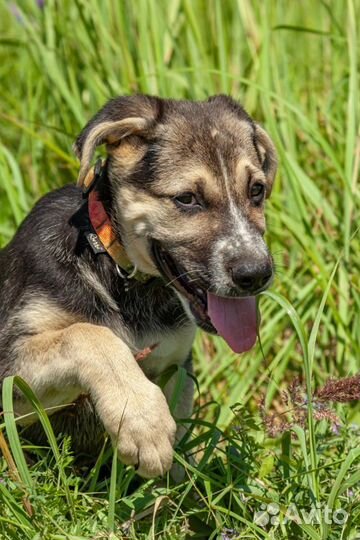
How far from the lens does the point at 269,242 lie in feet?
17.3

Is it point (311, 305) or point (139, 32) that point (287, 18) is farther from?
point (311, 305)

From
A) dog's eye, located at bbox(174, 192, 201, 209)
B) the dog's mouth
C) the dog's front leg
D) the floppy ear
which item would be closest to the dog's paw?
the dog's front leg

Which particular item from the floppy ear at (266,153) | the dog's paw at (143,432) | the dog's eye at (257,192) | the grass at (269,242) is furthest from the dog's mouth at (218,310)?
the floppy ear at (266,153)

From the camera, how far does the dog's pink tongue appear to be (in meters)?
3.63

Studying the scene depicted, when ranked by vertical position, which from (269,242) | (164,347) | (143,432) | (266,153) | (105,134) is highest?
(105,134)

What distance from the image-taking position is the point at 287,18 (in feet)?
22.5

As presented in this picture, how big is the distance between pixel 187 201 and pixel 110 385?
2.63 ft

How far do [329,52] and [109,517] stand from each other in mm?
4350

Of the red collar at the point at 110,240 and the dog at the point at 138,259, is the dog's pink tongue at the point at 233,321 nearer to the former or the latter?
the dog at the point at 138,259

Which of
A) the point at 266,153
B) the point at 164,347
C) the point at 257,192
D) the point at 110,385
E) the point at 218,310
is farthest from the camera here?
the point at 266,153

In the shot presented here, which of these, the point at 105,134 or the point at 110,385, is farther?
the point at 105,134

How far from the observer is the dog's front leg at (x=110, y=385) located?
3150 millimetres

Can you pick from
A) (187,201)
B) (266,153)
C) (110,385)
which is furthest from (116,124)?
(110,385)

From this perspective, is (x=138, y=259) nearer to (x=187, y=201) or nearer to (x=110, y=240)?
A: (x=110, y=240)
